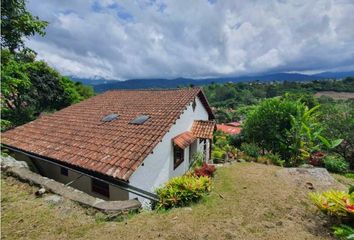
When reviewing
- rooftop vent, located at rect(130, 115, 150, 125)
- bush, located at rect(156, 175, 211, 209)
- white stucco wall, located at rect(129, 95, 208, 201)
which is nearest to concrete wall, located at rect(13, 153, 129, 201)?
white stucco wall, located at rect(129, 95, 208, 201)

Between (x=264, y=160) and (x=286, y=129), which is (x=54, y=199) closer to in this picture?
(x=264, y=160)

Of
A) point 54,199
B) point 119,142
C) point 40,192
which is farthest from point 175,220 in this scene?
point 119,142

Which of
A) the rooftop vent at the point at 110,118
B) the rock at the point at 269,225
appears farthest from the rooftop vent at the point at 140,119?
the rock at the point at 269,225

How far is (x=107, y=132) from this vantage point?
1136 cm

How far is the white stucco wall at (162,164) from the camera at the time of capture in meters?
8.90

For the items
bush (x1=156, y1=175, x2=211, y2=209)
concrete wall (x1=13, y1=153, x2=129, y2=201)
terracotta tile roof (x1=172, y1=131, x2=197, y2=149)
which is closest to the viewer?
bush (x1=156, y1=175, x2=211, y2=209)

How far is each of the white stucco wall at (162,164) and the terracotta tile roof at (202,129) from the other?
44 cm

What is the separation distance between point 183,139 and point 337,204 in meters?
7.70

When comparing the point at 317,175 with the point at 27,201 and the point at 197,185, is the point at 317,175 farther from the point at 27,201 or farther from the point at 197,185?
the point at 27,201

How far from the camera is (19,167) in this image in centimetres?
783

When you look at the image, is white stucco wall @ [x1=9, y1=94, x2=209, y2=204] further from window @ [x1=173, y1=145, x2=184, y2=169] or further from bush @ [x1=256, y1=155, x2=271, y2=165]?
bush @ [x1=256, y1=155, x2=271, y2=165]

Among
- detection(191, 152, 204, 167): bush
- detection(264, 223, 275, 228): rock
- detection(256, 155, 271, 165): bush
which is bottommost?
detection(256, 155, 271, 165): bush

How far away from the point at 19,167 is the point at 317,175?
12057 mm

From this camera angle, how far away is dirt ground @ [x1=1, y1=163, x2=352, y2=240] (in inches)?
194
